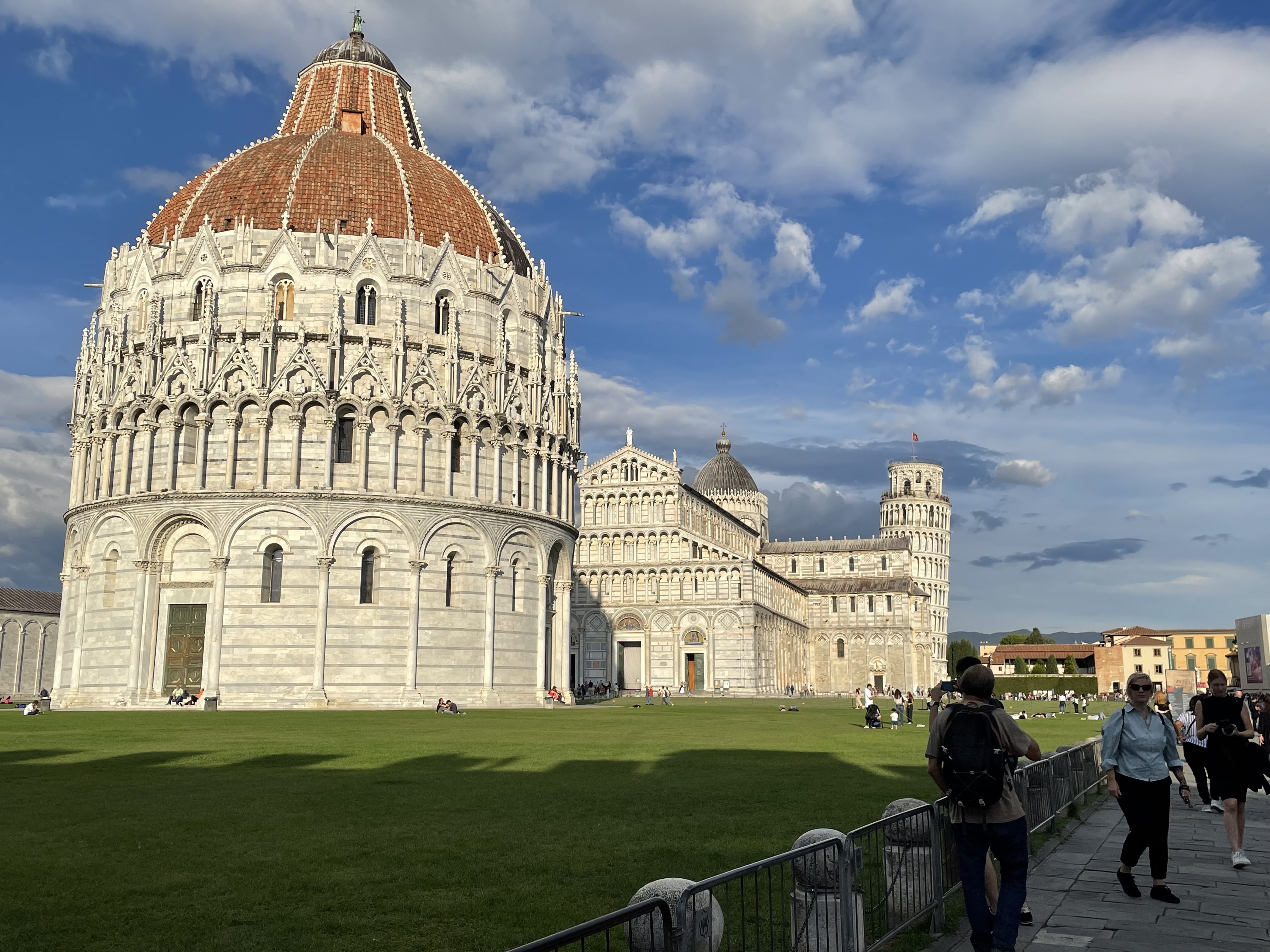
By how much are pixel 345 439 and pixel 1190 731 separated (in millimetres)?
38270

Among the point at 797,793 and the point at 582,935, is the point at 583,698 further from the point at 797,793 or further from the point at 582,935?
the point at 582,935

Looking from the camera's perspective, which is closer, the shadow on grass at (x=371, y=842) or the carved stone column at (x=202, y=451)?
the shadow on grass at (x=371, y=842)

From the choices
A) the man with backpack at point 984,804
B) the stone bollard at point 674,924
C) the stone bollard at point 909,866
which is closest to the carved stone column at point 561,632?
the stone bollard at point 909,866

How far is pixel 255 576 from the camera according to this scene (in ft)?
152

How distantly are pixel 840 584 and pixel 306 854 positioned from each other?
4448 inches

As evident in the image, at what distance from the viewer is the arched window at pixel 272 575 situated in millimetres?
46406

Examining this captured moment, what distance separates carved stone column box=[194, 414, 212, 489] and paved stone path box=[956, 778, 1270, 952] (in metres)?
40.2

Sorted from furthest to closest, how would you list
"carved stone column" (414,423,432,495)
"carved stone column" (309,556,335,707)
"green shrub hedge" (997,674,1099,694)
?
"green shrub hedge" (997,674,1099,694) < "carved stone column" (414,423,432,495) < "carved stone column" (309,556,335,707)

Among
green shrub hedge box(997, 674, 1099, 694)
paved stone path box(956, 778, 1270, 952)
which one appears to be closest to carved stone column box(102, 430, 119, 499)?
paved stone path box(956, 778, 1270, 952)

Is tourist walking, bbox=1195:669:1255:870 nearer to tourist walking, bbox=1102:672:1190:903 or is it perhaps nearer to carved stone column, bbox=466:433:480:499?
tourist walking, bbox=1102:672:1190:903

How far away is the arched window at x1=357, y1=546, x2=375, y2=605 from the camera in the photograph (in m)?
47.7

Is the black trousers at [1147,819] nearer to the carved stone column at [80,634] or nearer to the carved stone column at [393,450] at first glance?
the carved stone column at [393,450]

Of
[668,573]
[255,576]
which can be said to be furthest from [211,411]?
[668,573]

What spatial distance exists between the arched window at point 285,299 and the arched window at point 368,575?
428 inches
